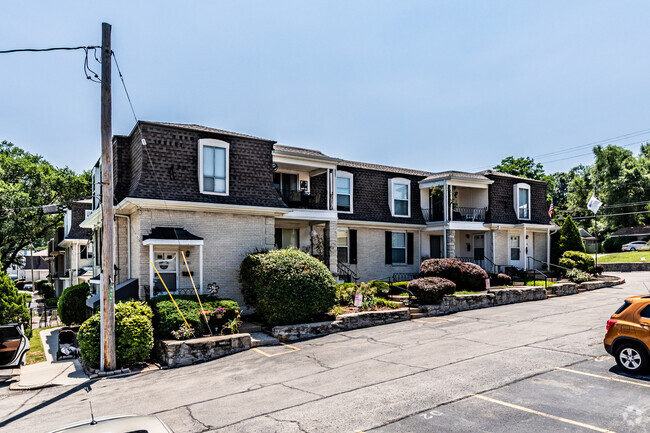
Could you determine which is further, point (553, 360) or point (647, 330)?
point (553, 360)

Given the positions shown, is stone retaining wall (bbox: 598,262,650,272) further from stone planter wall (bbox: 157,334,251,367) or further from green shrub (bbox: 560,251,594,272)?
stone planter wall (bbox: 157,334,251,367)

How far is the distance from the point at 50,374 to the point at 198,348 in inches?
150

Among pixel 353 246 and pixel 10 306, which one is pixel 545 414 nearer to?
pixel 10 306

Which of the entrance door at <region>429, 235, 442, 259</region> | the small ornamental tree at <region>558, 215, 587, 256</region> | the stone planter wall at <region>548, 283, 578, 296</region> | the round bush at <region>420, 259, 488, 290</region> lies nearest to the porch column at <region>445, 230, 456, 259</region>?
the entrance door at <region>429, 235, 442, 259</region>

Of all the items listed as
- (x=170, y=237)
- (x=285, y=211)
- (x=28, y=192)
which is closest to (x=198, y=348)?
(x=170, y=237)

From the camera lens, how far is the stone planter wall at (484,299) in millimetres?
18016

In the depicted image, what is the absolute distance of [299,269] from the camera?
14.8m

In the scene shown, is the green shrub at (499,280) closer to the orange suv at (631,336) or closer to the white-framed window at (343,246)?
the white-framed window at (343,246)

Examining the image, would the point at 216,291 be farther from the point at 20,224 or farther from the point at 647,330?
the point at 20,224

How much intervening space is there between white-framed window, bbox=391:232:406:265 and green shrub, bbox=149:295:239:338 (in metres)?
12.8

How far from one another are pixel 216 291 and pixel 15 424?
24.7 ft

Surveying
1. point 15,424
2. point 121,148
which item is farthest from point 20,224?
point 15,424

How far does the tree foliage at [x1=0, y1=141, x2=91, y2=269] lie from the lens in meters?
36.0

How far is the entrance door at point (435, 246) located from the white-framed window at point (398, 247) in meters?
2.25
